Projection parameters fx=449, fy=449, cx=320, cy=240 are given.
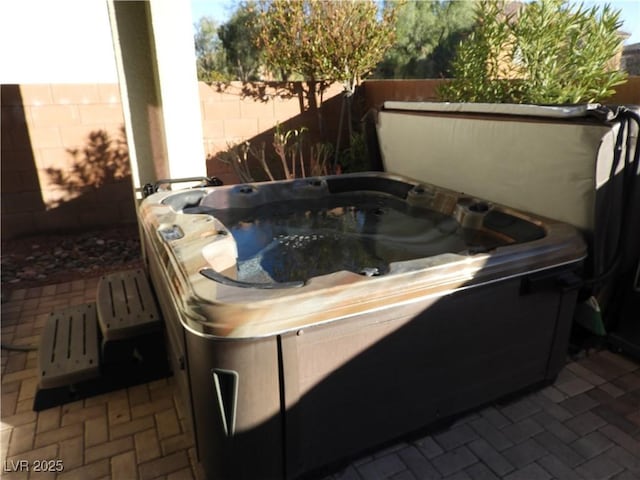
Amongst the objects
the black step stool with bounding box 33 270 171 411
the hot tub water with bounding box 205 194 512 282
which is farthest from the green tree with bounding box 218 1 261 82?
the black step stool with bounding box 33 270 171 411

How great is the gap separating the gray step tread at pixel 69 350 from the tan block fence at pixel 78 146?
226cm

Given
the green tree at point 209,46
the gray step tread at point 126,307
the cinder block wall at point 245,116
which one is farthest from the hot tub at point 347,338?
the green tree at point 209,46

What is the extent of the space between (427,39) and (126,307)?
1305 centimetres

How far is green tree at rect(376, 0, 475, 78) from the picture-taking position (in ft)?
41.4

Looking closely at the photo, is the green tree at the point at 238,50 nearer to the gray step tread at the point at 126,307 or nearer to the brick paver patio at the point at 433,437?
the gray step tread at the point at 126,307

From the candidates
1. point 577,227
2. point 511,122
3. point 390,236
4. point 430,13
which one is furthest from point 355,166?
point 430,13

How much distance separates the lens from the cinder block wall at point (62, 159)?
410 cm

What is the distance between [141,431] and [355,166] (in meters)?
3.61

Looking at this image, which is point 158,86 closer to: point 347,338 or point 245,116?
point 245,116

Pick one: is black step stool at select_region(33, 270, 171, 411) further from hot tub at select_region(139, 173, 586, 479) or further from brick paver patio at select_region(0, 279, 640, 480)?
hot tub at select_region(139, 173, 586, 479)

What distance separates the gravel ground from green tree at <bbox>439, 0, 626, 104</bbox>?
322 cm

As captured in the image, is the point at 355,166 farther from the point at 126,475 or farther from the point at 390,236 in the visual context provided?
the point at 126,475

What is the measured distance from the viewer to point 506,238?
7.59 ft

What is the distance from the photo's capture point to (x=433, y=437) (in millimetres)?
1820
